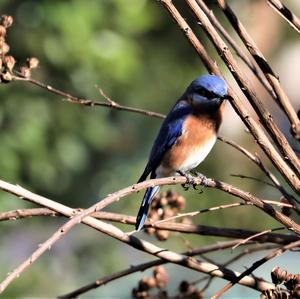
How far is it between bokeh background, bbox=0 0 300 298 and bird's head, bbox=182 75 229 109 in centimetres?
212

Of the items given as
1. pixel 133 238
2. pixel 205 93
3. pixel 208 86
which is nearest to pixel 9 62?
pixel 133 238

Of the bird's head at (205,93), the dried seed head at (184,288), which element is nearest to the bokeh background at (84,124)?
the bird's head at (205,93)

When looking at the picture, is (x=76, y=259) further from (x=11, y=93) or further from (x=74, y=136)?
(x=11, y=93)

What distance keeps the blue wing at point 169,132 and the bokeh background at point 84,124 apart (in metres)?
1.94

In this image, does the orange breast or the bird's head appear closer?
the bird's head

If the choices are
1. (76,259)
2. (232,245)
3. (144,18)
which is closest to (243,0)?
(144,18)

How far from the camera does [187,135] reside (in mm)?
3463

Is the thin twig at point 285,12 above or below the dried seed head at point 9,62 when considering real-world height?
below

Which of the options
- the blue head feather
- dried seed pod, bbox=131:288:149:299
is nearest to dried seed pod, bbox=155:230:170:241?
dried seed pod, bbox=131:288:149:299

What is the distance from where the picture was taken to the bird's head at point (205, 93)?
3024 millimetres

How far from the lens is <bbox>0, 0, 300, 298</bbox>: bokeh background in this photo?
20.6ft

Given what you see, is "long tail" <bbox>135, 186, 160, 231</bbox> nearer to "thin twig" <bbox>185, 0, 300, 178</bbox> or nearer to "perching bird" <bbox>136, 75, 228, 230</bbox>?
"perching bird" <bbox>136, 75, 228, 230</bbox>

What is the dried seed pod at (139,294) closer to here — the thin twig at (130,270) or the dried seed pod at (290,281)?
the thin twig at (130,270)

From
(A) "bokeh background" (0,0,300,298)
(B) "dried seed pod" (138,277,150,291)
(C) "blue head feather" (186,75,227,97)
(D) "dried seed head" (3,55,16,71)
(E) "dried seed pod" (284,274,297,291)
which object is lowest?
(E) "dried seed pod" (284,274,297,291)
